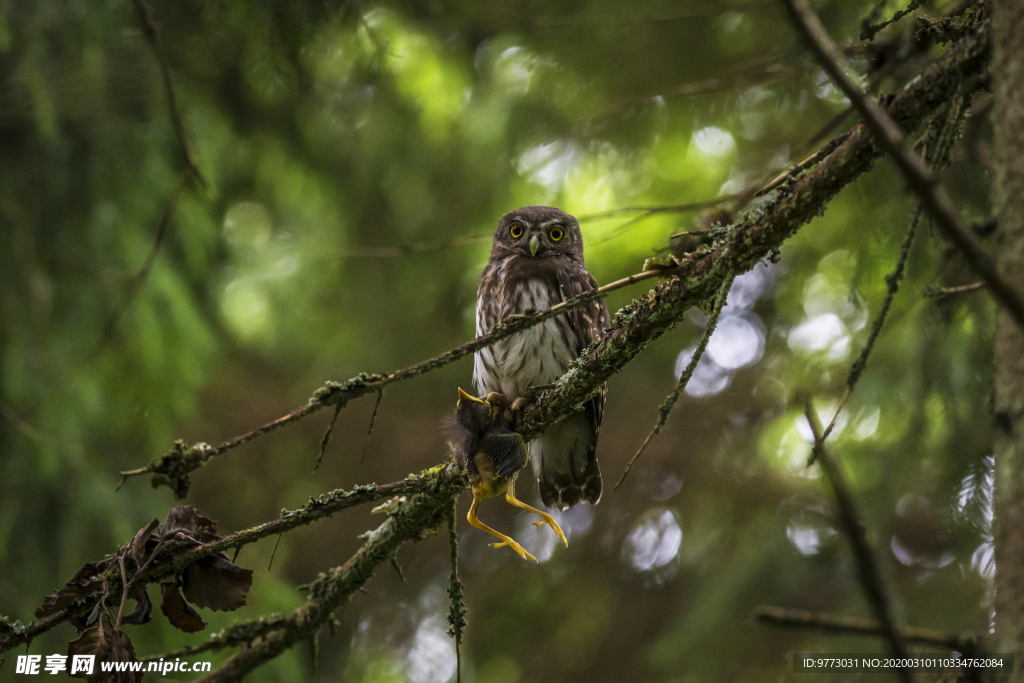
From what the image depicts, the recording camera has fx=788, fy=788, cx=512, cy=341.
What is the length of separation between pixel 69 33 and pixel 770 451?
4.95 metres

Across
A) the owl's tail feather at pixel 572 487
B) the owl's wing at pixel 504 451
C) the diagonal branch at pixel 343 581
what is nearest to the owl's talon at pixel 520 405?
the owl's wing at pixel 504 451

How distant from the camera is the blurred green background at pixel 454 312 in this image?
3.07m

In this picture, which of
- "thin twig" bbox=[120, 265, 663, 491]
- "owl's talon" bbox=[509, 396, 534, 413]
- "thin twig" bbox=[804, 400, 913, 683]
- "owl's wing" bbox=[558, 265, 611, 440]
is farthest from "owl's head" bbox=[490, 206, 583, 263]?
"thin twig" bbox=[804, 400, 913, 683]

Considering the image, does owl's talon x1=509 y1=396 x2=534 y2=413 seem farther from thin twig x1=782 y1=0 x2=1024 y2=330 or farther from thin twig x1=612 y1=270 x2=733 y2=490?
thin twig x1=782 y1=0 x2=1024 y2=330

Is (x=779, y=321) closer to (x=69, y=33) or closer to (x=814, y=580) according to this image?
(x=814, y=580)

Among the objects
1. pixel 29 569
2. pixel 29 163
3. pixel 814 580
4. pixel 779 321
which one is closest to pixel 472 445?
pixel 814 580

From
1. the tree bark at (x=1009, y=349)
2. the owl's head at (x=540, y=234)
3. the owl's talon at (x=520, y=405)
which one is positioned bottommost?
the tree bark at (x=1009, y=349)

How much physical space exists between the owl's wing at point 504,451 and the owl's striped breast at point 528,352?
118 cm

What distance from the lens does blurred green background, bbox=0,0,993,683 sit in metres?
3.07

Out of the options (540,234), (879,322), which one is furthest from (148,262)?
(879,322)

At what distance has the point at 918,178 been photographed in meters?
0.97

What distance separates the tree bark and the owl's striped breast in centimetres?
220

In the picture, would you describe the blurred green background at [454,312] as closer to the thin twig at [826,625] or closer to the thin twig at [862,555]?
the thin twig at [826,625]

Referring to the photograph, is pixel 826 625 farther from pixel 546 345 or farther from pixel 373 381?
pixel 546 345
